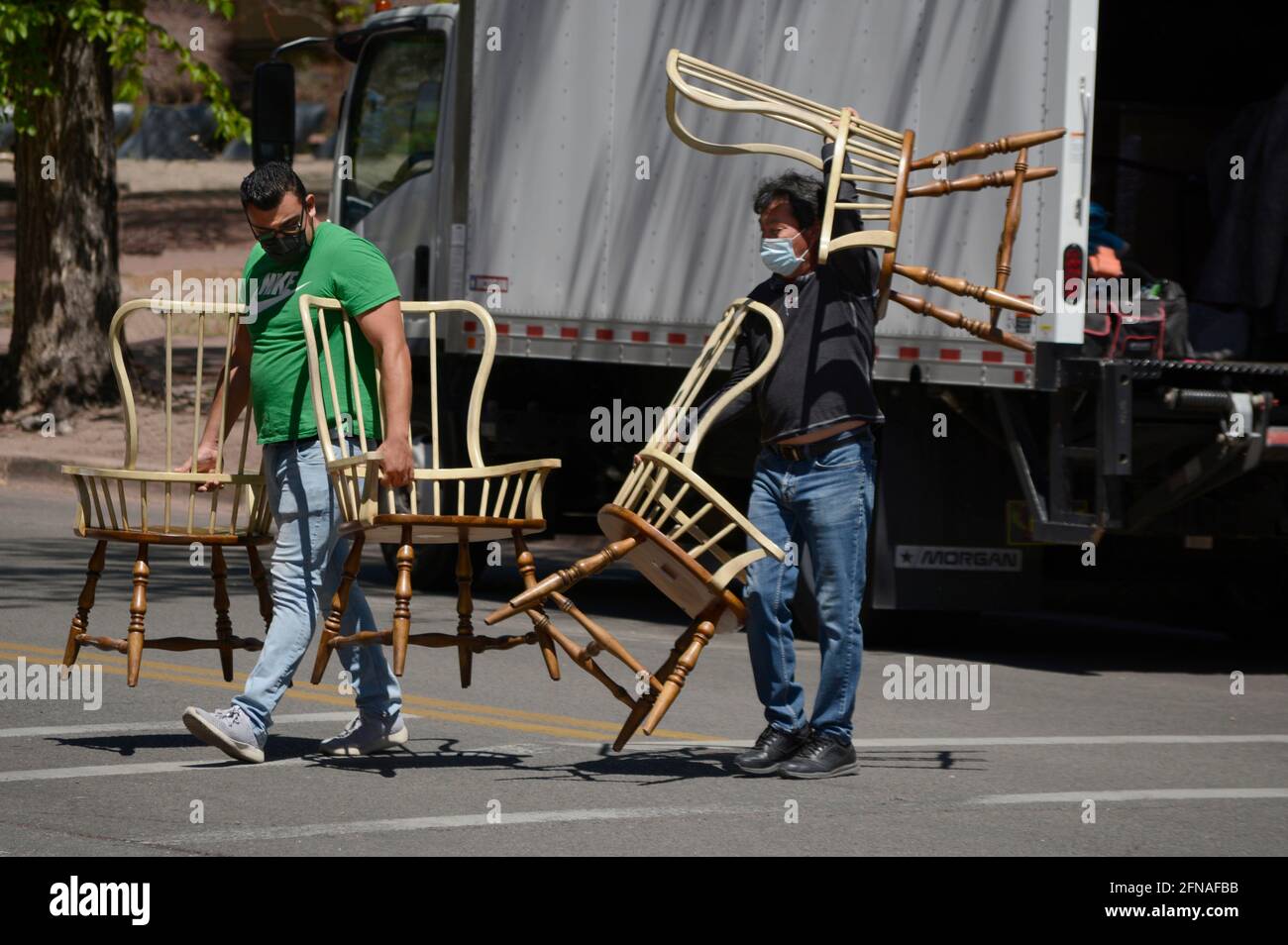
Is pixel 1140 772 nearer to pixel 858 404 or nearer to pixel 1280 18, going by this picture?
pixel 858 404

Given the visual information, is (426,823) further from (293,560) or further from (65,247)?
(65,247)

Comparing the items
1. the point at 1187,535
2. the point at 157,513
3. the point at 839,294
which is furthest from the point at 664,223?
the point at 157,513

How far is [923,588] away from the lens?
407 inches

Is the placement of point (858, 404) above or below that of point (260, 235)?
below

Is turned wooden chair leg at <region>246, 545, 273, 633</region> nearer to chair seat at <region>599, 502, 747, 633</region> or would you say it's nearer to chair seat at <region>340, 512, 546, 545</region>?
chair seat at <region>340, 512, 546, 545</region>

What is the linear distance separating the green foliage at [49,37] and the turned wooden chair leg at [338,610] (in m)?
11.9

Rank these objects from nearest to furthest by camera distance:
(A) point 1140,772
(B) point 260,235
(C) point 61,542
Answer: (B) point 260,235 < (A) point 1140,772 < (C) point 61,542

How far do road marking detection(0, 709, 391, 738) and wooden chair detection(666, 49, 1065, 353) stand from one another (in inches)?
102

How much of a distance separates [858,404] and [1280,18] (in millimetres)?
6266

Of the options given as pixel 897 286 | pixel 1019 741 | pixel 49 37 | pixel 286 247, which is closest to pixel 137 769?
pixel 286 247

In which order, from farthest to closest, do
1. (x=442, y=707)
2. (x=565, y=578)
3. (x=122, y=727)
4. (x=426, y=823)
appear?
(x=442, y=707)
(x=122, y=727)
(x=565, y=578)
(x=426, y=823)

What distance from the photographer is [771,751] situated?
6.96 metres

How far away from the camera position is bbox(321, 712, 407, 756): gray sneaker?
7055mm

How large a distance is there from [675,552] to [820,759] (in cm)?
93
